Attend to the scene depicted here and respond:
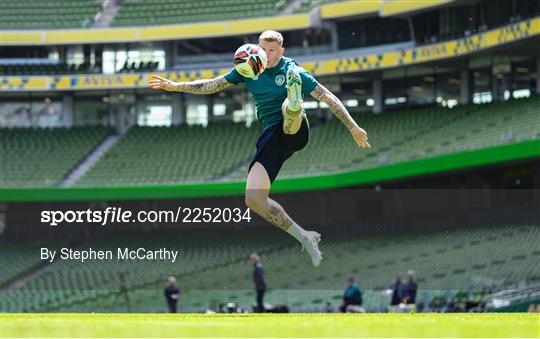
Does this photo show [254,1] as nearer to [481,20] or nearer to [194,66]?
[194,66]

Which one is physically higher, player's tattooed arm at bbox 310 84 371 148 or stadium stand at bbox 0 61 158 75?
stadium stand at bbox 0 61 158 75

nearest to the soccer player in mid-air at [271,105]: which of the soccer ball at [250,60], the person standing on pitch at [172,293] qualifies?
the soccer ball at [250,60]

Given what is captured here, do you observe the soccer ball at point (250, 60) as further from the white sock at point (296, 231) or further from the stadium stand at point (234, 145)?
the stadium stand at point (234, 145)

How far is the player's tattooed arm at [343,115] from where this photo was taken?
12.0 metres

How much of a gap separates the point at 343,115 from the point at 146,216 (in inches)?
159

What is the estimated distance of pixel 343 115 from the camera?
12.3m

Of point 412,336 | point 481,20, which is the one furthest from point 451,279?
point 481,20

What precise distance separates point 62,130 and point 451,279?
28120mm

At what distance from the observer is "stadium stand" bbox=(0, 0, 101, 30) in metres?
46.9

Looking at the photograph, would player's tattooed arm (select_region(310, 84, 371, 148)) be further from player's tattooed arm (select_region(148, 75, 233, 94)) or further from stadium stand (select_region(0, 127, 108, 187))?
stadium stand (select_region(0, 127, 108, 187))

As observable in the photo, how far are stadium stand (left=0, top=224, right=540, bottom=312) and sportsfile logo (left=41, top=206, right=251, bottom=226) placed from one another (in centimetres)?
30

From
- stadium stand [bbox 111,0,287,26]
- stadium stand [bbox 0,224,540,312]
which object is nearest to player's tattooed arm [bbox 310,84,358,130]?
stadium stand [bbox 0,224,540,312]

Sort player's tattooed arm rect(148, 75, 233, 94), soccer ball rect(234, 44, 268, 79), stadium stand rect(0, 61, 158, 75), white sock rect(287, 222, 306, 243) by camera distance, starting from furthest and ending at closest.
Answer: stadium stand rect(0, 61, 158, 75) < white sock rect(287, 222, 306, 243) < player's tattooed arm rect(148, 75, 233, 94) < soccer ball rect(234, 44, 268, 79)

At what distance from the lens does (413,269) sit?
2469 cm
